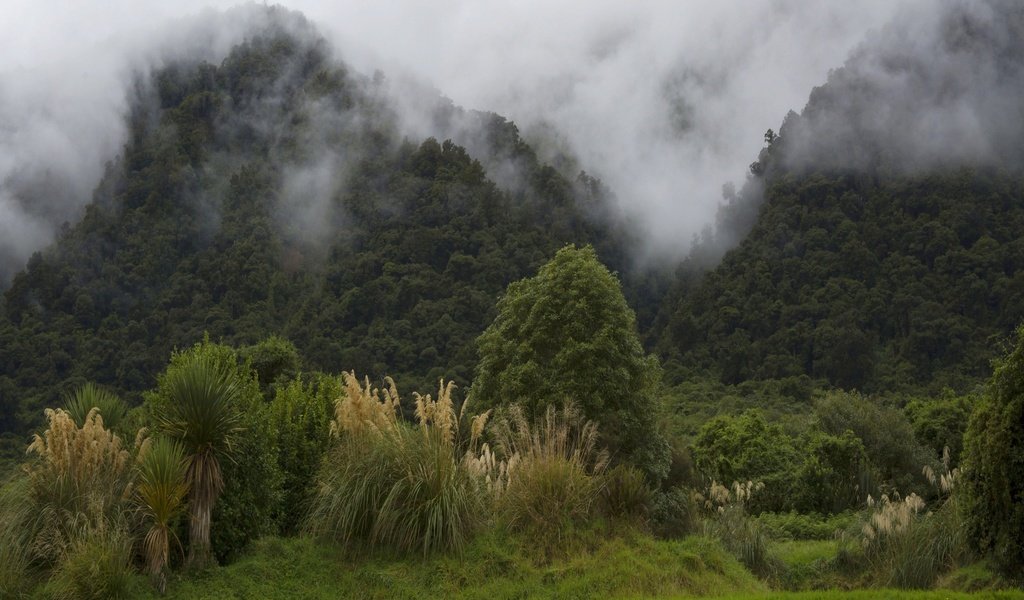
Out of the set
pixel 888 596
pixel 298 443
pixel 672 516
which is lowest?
pixel 888 596

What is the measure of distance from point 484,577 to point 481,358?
21965mm

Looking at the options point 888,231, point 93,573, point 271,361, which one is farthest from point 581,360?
point 888,231

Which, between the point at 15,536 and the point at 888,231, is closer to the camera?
the point at 15,536

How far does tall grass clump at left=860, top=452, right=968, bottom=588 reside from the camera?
48.3 ft

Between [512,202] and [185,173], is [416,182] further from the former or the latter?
[185,173]

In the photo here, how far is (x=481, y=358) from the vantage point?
33.8 metres

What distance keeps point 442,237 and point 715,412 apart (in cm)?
2986

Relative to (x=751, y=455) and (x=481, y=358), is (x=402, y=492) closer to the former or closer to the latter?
(x=481, y=358)

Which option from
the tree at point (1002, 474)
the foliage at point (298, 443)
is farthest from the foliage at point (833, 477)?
the foliage at point (298, 443)

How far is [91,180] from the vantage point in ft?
285

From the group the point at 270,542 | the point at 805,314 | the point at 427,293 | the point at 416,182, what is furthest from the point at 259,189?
the point at 270,542

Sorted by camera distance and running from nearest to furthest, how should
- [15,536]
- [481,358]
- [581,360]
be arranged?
[15,536] → [581,360] → [481,358]

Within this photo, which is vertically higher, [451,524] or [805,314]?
[805,314]

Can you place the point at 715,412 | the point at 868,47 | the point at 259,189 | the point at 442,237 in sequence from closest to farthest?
the point at 715,412
the point at 442,237
the point at 259,189
the point at 868,47
